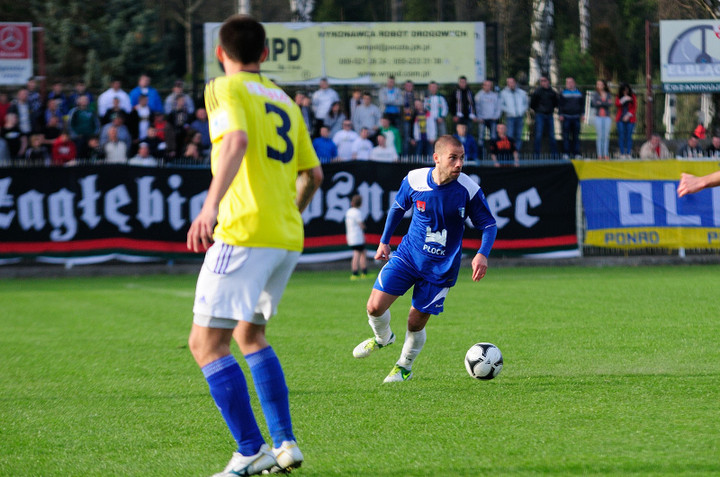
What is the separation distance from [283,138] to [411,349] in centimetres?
352

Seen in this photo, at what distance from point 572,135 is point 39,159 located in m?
12.6

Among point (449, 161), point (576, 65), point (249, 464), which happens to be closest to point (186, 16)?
point (576, 65)

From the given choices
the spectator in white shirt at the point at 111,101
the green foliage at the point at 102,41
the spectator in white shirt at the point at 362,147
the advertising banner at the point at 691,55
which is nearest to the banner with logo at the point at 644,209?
the spectator in white shirt at the point at 362,147

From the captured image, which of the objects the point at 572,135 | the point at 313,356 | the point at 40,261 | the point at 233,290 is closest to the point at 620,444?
the point at 233,290

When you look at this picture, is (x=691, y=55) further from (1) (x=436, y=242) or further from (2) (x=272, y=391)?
(2) (x=272, y=391)

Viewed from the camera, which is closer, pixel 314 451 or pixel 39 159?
pixel 314 451

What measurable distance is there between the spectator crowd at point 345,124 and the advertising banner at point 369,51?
83.9 inches

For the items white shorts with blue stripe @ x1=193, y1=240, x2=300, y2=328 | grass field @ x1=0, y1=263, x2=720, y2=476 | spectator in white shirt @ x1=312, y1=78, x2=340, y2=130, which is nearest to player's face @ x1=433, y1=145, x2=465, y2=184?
grass field @ x1=0, y1=263, x2=720, y2=476

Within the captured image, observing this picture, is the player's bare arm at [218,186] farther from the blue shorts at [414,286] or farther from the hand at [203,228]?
the blue shorts at [414,286]

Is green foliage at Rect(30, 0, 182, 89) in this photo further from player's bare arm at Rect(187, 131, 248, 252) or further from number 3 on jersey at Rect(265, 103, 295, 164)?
player's bare arm at Rect(187, 131, 248, 252)

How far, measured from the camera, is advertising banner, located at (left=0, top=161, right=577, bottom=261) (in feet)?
67.8

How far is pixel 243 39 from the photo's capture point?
4.80 meters

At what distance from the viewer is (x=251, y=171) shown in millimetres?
4758

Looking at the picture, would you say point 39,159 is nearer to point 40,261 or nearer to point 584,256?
point 40,261
